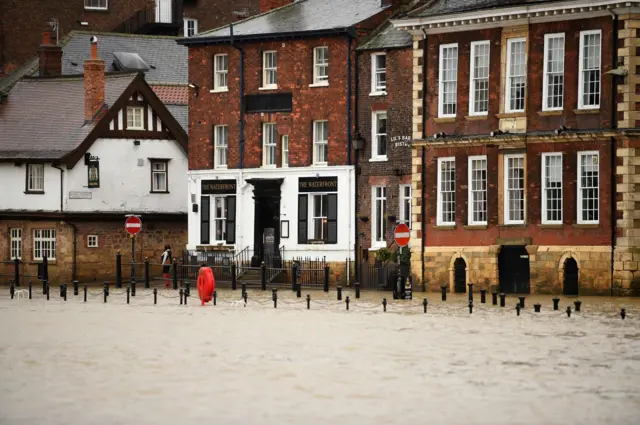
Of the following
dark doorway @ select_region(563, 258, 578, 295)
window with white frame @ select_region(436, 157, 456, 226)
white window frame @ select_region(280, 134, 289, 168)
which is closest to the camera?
dark doorway @ select_region(563, 258, 578, 295)

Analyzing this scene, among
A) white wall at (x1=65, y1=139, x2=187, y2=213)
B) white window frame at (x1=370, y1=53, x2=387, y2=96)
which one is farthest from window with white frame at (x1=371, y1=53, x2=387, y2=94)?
white wall at (x1=65, y1=139, x2=187, y2=213)

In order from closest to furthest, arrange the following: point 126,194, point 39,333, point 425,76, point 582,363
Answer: point 582,363 → point 39,333 → point 425,76 → point 126,194

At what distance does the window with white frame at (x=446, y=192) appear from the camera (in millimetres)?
57312

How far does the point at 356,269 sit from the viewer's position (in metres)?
61.7

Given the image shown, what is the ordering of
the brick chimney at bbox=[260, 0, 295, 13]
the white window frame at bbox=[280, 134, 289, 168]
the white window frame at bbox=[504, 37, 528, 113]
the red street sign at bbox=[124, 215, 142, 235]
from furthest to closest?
1. the brick chimney at bbox=[260, 0, 295, 13]
2. the white window frame at bbox=[280, 134, 289, 168]
3. the red street sign at bbox=[124, 215, 142, 235]
4. the white window frame at bbox=[504, 37, 528, 113]

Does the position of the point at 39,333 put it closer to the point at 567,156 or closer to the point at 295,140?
the point at 567,156

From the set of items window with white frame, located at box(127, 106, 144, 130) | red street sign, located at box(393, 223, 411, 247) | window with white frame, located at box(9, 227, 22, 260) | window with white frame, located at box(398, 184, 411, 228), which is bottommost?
window with white frame, located at box(9, 227, 22, 260)

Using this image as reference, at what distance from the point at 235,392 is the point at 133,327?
44.8 feet

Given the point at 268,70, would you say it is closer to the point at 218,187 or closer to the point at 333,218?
the point at 218,187

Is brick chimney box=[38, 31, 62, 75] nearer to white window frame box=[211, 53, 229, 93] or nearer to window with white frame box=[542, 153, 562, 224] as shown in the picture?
white window frame box=[211, 53, 229, 93]

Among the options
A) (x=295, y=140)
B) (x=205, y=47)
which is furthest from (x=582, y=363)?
(x=205, y=47)

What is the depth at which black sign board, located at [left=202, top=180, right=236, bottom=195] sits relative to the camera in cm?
6731

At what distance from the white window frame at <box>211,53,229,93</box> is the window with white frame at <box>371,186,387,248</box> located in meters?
8.76

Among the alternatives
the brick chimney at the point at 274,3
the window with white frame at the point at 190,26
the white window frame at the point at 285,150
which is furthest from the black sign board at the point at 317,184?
the window with white frame at the point at 190,26
